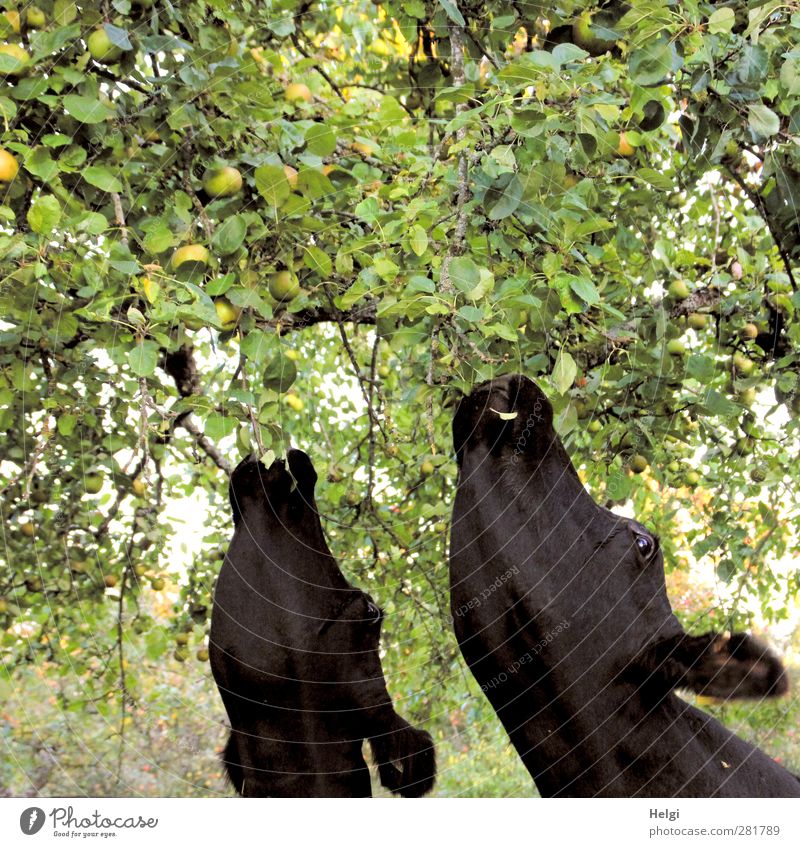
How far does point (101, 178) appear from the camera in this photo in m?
0.99

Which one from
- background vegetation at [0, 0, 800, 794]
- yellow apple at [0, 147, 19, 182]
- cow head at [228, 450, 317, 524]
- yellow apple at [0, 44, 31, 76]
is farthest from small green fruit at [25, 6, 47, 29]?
cow head at [228, 450, 317, 524]

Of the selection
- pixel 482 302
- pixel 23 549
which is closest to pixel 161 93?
pixel 482 302

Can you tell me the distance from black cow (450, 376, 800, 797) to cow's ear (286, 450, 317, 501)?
0.66 feet

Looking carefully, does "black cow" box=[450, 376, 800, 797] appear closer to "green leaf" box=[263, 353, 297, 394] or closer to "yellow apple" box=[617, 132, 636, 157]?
"green leaf" box=[263, 353, 297, 394]

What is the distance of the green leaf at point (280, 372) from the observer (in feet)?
3.21

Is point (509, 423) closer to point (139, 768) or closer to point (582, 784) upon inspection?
point (582, 784)

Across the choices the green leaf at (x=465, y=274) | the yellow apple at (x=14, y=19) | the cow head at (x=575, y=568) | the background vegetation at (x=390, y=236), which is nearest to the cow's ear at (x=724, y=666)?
the cow head at (x=575, y=568)

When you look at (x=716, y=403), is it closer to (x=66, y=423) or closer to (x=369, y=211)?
(x=369, y=211)

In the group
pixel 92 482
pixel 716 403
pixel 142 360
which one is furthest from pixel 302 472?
pixel 92 482

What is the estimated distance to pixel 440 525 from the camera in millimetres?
2092

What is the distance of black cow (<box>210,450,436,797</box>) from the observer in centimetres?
102

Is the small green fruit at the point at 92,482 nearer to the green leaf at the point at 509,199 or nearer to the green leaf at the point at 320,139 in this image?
the green leaf at the point at 320,139

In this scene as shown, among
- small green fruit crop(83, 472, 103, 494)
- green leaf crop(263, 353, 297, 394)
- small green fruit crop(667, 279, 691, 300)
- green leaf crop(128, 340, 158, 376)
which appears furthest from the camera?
small green fruit crop(83, 472, 103, 494)

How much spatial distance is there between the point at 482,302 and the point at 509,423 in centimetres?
15
